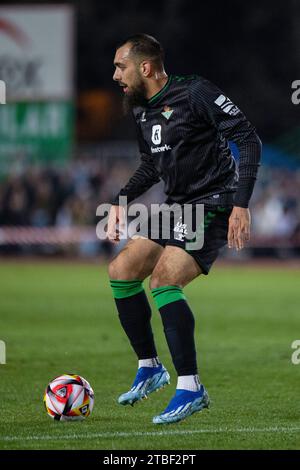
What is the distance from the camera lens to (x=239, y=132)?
7.50 metres

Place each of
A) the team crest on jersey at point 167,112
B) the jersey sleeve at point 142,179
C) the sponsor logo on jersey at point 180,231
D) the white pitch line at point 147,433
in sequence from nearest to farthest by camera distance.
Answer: the white pitch line at point 147,433, the sponsor logo on jersey at point 180,231, the team crest on jersey at point 167,112, the jersey sleeve at point 142,179

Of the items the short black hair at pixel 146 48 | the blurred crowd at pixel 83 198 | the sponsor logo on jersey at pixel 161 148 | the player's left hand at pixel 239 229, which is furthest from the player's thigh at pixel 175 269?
Answer: the blurred crowd at pixel 83 198

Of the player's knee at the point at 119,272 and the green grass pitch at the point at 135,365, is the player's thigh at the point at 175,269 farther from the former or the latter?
the green grass pitch at the point at 135,365

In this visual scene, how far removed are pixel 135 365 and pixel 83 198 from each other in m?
17.4

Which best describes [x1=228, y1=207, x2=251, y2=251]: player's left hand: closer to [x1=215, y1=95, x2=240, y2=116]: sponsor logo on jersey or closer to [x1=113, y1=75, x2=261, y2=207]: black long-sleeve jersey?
[x1=113, y1=75, x2=261, y2=207]: black long-sleeve jersey

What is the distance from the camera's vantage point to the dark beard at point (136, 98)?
7.84 m

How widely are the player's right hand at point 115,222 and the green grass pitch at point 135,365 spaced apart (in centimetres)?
122

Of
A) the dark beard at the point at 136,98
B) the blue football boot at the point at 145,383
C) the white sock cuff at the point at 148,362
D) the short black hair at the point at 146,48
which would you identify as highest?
the short black hair at the point at 146,48

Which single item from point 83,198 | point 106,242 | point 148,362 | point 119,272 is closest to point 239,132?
point 119,272

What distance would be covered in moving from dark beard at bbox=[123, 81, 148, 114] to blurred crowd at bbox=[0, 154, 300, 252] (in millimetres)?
18812

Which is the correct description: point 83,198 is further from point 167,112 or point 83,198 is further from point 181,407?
point 181,407

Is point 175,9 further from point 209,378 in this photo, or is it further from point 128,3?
point 209,378

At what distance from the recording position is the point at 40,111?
Answer: 27641 mm
